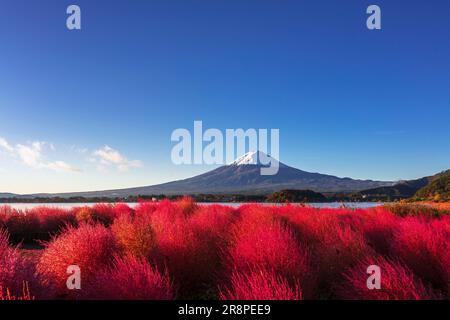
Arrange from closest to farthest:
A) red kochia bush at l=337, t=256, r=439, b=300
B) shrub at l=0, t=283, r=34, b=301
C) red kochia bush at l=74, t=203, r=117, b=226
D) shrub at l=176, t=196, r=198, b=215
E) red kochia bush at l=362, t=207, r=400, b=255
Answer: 1. shrub at l=0, t=283, r=34, b=301
2. red kochia bush at l=337, t=256, r=439, b=300
3. red kochia bush at l=362, t=207, r=400, b=255
4. red kochia bush at l=74, t=203, r=117, b=226
5. shrub at l=176, t=196, r=198, b=215

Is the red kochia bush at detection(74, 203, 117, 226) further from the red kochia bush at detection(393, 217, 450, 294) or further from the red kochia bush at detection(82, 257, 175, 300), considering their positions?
the red kochia bush at detection(393, 217, 450, 294)

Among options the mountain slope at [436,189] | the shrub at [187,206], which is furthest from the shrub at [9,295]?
the mountain slope at [436,189]

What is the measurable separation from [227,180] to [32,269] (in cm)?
10434

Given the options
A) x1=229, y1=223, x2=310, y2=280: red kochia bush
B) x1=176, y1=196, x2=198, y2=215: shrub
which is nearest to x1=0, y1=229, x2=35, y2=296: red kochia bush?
x1=229, y1=223, x2=310, y2=280: red kochia bush

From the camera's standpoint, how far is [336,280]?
572 cm

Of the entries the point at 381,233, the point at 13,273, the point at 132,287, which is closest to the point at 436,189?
the point at 381,233

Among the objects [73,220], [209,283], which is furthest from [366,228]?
[73,220]

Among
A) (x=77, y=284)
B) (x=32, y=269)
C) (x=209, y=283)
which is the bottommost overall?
(x=209, y=283)

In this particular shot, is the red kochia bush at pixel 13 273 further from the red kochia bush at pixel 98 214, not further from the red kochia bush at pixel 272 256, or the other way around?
the red kochia bush at pixel 98 214

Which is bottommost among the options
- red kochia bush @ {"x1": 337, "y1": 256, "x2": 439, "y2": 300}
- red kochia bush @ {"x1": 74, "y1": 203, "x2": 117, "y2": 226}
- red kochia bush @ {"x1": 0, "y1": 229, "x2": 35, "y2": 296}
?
red kochia bush @ {"x1": 74, "y1": 203, "x2": 117, "y2": 226}

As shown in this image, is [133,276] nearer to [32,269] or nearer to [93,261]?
[32,269]

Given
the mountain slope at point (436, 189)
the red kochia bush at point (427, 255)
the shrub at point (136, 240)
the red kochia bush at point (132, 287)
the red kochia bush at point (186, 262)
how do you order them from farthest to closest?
the mountain slope at point (436, 189) → the shrub at point (136, 240) → the red kochia bush at point (186, 262) → the red kochia bush at point (427, 255) → the red kochia bush at point (132, 287)

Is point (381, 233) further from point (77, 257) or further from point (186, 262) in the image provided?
point (77, 257)

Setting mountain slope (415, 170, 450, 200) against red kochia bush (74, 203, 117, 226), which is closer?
red kochia bush (74, 203, 117, 226)
